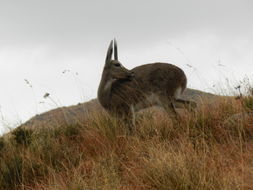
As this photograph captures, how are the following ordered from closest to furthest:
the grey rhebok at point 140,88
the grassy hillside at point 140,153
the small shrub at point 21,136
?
the grassy hillside at point 140,153 → the small shrub at point 21,136 → the grey rhebok at point 140,88

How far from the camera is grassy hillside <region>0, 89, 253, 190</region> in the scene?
495 centimetres

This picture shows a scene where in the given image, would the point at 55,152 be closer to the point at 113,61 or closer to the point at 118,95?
the point at 118,95

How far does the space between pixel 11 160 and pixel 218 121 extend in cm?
322

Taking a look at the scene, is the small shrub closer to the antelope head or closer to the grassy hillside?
the grassy hillside

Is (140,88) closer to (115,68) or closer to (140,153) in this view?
(115,68)

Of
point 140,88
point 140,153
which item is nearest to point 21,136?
point 140,88

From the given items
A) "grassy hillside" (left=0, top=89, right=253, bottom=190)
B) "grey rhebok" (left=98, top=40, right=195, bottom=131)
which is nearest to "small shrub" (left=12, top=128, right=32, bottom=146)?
"grassy hillside" (left=0, top=89, right=253, bottom=190)

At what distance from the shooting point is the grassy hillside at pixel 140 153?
195 inches

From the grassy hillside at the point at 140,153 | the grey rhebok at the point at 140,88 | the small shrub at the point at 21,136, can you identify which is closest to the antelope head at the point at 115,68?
the grey rhebok at the point at 140,88

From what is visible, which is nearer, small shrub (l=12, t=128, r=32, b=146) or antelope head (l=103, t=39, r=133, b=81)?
small shrub (l=12, t=128, r=32, b=146)

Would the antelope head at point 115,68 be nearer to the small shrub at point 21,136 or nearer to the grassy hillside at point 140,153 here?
the grassy hillside at point 140,153

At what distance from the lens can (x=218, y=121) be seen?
297 inches

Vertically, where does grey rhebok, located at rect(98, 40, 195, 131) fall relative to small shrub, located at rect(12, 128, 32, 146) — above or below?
above

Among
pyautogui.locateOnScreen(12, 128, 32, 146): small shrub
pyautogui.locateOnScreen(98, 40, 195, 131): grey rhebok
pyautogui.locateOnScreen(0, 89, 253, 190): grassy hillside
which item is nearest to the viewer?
pyautogui.locateOnScreen(0, 89, 253, 190): grassy hillside
